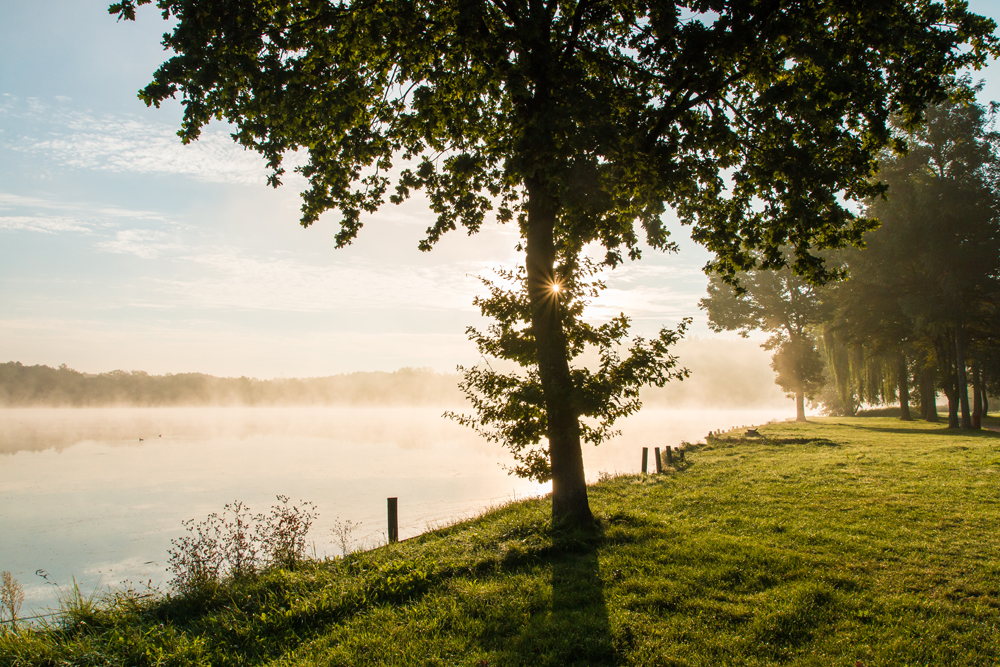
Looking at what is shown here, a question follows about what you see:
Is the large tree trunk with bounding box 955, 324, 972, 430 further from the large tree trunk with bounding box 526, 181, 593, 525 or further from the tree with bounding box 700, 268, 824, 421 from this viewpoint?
the large tree trunk with bounding box 526, 181, 593, 525

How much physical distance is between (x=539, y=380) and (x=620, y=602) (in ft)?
15.4

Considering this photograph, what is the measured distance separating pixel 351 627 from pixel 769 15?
10413mm

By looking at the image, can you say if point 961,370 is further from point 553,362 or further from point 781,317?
point 553,362

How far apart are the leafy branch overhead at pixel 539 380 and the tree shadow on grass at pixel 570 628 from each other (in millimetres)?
2735

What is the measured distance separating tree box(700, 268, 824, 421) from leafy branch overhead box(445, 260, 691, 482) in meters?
40.3

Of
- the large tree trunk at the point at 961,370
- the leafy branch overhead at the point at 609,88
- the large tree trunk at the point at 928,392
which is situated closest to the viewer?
the leafy branch overhead at the point at 609,88

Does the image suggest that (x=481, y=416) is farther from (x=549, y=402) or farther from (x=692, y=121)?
(x=692, y=121)

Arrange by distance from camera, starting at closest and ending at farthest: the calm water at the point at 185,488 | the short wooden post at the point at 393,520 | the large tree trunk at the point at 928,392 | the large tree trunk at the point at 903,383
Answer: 1. the short wooden post at the point at 393,520
2. the calm water at the point at 185,488
3. the large tree trunk at the point at 928,392
4. the large tree trunk at the point at 903,383

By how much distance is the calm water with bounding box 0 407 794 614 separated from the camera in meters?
13.1

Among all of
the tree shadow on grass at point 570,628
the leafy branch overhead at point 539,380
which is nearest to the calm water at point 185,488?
the leafy branch overhead at point 539,380

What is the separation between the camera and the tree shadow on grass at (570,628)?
5.09 m

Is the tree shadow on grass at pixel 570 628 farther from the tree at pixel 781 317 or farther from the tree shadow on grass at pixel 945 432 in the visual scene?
the tree at pixel 781 317

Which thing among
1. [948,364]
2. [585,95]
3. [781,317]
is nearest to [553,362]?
[585,95]

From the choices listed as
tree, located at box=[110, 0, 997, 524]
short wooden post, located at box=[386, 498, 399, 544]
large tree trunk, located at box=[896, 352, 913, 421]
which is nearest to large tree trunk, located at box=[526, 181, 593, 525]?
tree, located at box=[110, 0, 997, 524]
